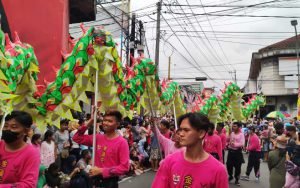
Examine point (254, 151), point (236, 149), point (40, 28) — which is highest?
point (40, 28)

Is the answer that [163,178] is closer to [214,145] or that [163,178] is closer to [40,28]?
[214,145]

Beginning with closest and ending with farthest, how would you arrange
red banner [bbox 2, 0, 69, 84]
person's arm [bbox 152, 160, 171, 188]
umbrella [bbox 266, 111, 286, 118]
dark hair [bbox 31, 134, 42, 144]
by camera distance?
1. person's arm [bbox 152, 160, 171, 188]
2. dark hair [bbox 31, 134, 42, 144]
3. red banner [bbox 2, 0, 69, 84]
4. umbrella [bbox 266, 111, 286, 118]

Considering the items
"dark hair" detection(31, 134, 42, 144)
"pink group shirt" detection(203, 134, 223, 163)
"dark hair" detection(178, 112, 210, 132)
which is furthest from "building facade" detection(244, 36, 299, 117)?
"dark hair" detection(178, 112, 210, 132)

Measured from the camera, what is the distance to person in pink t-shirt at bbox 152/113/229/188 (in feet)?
9.25

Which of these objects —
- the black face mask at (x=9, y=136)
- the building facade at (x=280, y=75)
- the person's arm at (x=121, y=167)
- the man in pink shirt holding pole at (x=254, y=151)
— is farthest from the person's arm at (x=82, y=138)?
the building facade at (x=280, y=75)

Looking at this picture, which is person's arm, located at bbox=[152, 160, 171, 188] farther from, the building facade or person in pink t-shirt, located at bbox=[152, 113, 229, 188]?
the building facade

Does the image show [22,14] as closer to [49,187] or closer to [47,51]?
[47,51]

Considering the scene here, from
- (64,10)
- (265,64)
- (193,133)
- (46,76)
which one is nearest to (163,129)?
(193,133)

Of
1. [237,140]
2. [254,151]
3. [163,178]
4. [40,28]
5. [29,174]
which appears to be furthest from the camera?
[254,151]

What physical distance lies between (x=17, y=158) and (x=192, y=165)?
57.4 inches

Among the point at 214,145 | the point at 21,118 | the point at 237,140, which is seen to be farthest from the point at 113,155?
the point at 237,140

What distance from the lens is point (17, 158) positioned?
323cm

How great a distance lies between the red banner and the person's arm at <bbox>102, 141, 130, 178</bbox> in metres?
6.77

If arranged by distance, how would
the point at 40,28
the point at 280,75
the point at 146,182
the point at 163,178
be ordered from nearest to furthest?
the point at 163,178 < the point at 146,182 < the point at 40,28 < the point at 280,75
